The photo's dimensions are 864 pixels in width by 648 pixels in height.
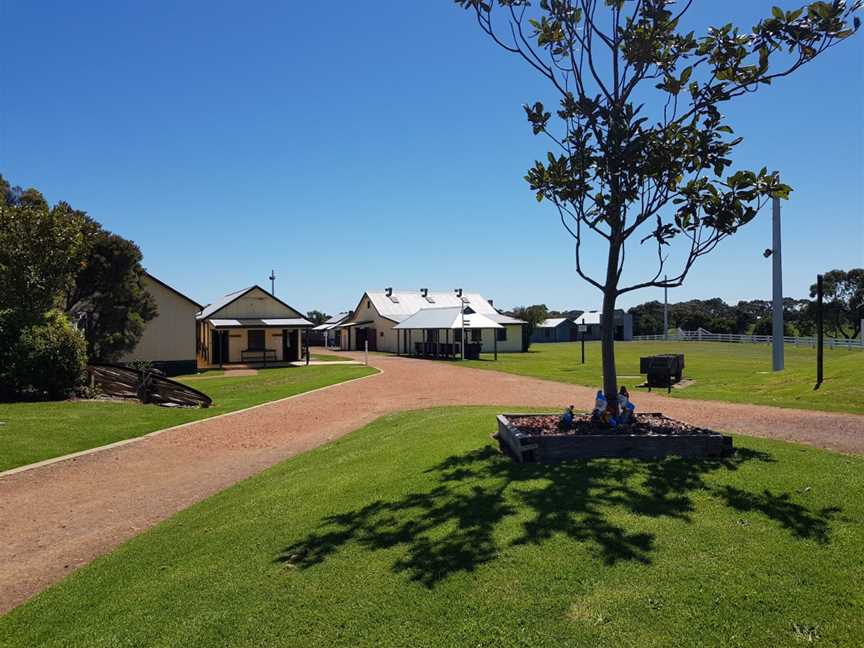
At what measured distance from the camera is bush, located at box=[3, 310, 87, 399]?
553 inches

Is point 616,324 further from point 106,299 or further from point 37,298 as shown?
point 37,298

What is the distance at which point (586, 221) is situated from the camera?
8.13m

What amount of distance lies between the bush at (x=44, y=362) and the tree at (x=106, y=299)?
35.3 feet

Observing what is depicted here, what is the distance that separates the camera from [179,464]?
32.7 ft

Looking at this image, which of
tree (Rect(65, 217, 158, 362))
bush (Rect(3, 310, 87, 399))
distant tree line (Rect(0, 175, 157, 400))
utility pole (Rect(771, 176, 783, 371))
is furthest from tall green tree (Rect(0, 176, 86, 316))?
utility pole (Rect(771, 176, 783, 371))

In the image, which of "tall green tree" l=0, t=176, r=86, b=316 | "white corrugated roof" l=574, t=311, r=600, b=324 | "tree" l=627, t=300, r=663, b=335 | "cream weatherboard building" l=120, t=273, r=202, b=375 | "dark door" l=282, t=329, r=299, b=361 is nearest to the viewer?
"tall green tree" l=0, t=176, r=86, b=316

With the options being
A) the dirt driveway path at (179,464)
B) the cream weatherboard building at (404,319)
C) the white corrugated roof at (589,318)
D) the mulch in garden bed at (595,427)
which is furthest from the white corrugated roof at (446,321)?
the white corrugated roof at (589,318)

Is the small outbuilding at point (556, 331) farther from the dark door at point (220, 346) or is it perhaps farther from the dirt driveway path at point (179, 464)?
the dirt driveway path at point (179, 464)

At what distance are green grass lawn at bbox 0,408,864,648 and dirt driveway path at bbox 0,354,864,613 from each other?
702 millimetres

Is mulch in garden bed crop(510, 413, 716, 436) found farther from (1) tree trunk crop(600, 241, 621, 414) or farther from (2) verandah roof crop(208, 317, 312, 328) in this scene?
(2) verandah roof crop(208, 317, 312, 328)

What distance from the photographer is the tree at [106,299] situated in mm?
24953

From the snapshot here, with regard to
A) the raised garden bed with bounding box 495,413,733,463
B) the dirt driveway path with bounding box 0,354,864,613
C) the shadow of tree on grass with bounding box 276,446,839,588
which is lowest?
the dirt driveway path with bounding box 0,354,864,613

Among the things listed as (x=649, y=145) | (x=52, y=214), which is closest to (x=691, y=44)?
(x=649, y=145)

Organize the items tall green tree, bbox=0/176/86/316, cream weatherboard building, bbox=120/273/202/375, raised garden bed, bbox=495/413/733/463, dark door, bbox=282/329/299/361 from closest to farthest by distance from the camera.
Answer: raised garden bed, bbox=495/413/733/463
tall green tree, bbox=0/176/86/316
cream weatherboard building, bbox=120/273/202/375
dark door, bbox=282/329/299/361
